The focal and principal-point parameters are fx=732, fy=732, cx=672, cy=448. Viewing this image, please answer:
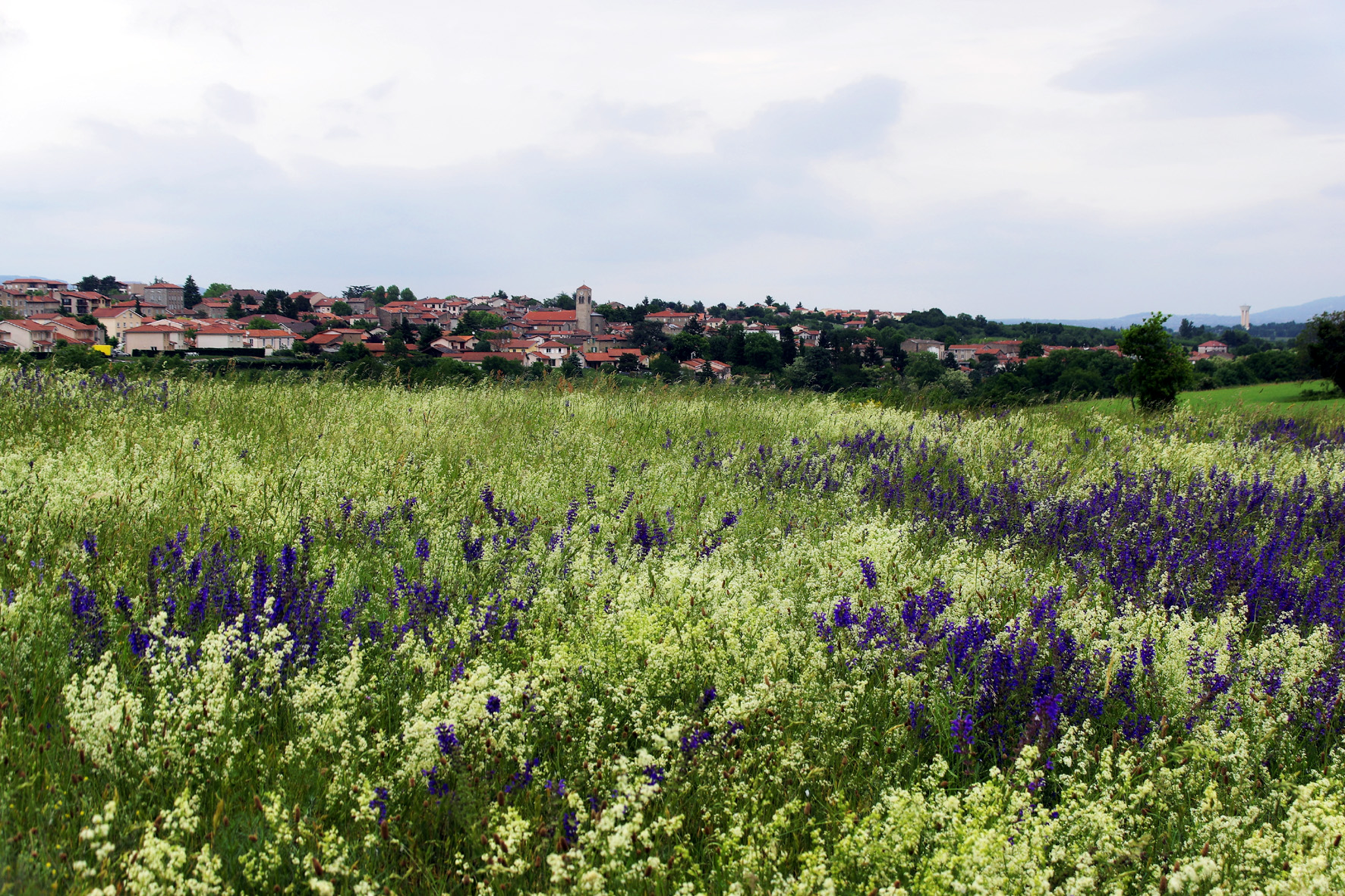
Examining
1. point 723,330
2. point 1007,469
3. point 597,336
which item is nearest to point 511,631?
point 1007,469

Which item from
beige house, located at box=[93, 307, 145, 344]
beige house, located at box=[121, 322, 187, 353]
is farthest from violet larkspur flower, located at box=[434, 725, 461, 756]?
beige house, located at box=[93, 307, 145, 344]

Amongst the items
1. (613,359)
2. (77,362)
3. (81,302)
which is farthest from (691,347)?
(81,302)

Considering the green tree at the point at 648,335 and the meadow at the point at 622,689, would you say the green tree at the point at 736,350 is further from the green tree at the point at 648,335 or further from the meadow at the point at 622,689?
the meadow at the point at 622,689

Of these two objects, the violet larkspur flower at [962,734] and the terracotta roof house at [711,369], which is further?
the terracotta roof house at [711,369]

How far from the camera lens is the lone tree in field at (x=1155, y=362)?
18.8 meters

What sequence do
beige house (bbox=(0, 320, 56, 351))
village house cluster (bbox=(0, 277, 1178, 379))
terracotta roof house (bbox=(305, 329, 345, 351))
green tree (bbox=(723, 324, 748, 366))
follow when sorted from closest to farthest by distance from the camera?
green tree (bbox=(723, 324, 748, 366))
beige house (bbox=(0, 320, 56, 351))
village house cluster (bbox=(0, 277, 1178, 379))
terracotta roof house (bbox=(305, 329, 345, 351))

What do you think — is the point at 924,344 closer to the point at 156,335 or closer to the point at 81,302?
the point at 156,335

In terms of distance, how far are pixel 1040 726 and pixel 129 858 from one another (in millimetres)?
2457

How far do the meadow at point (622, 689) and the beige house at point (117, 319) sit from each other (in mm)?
122545

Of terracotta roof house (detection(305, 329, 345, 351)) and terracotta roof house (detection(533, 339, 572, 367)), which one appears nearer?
terracotta roof house (detection(305, 329, 345, 351))

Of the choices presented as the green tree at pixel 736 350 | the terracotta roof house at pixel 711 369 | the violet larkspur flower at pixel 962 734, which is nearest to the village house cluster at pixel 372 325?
the green tree at pixel 736 350

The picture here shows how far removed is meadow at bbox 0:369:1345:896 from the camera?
1805 mm

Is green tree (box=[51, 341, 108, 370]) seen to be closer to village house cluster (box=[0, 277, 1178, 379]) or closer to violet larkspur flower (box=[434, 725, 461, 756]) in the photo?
violet larkspur flower (box=[434, 725, 461, 756])

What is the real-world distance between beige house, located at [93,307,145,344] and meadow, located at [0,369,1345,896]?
402ft
